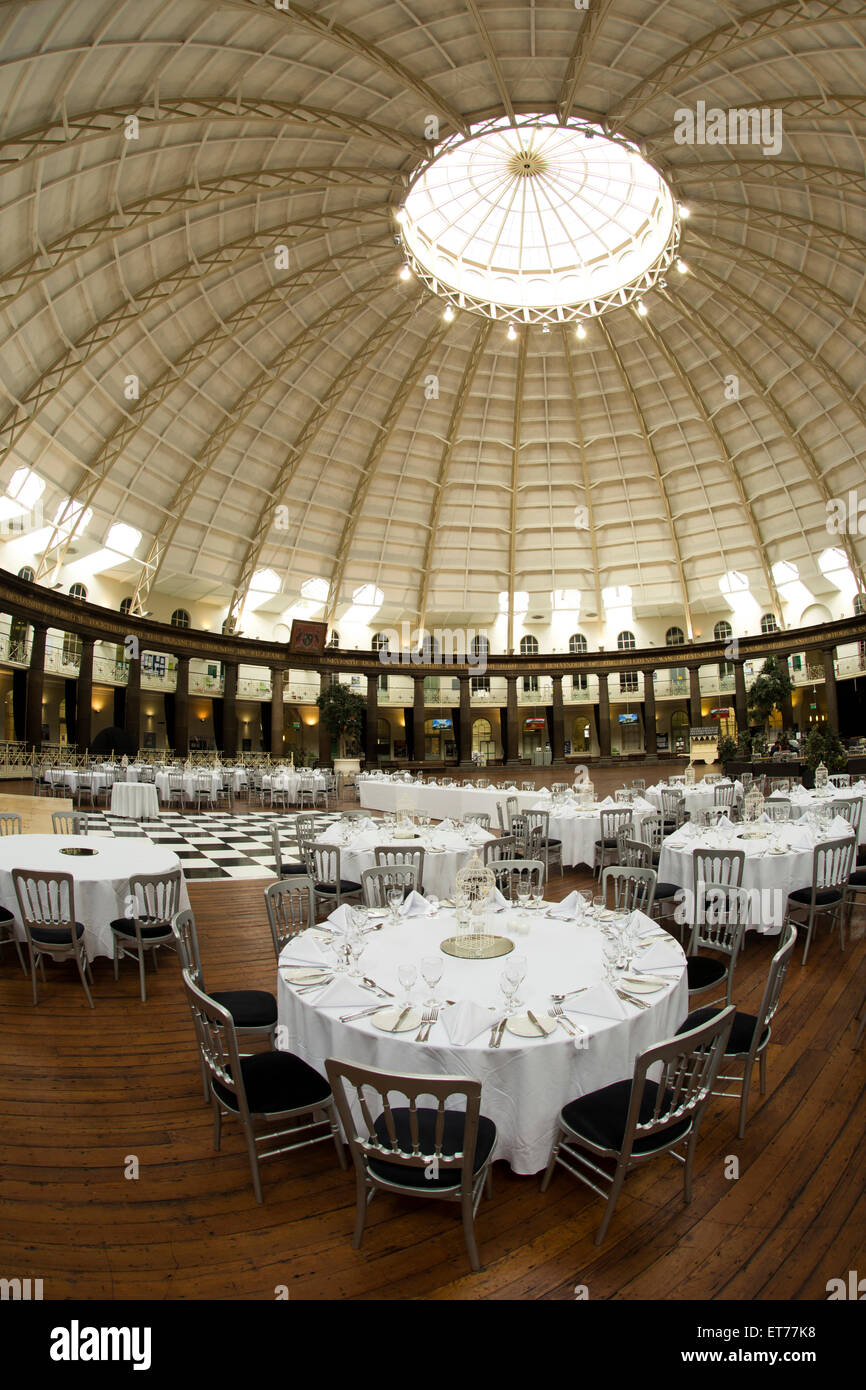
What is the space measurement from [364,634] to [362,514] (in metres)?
7.36

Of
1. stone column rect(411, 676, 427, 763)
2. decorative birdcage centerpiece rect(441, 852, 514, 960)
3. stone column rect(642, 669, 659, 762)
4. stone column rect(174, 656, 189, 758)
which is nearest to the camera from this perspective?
decorative birdcage centerpiece rect(441, 852, 514, 960)

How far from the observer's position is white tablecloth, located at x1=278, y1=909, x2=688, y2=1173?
322cm

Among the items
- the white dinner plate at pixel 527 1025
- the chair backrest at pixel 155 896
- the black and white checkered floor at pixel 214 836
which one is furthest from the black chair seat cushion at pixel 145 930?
the white dinner plate at pixel 527 1025

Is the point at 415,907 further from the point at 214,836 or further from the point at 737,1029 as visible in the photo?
the point at 214,836

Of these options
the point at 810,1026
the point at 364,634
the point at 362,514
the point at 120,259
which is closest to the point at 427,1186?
the point at 810,1026

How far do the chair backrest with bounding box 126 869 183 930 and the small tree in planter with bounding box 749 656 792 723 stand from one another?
108 feet

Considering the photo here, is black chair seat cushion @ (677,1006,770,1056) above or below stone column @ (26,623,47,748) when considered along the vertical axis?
below

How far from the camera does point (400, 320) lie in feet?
85.8

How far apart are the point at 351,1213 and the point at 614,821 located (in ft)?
27.8

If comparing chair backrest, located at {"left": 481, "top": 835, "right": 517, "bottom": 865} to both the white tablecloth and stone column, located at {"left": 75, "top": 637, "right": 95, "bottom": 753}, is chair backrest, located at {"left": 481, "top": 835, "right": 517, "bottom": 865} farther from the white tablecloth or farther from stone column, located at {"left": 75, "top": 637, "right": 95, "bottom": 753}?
stone column, located at {"left": 75, "top": 637, "right": 95, "bottom": 753}

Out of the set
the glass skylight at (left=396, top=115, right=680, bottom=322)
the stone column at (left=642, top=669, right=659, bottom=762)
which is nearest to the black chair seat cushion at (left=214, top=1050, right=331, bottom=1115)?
the glass skylight at (left=396, top=115, right=680, bottom=322)

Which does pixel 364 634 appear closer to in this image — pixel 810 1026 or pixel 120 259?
pixel 120 259
